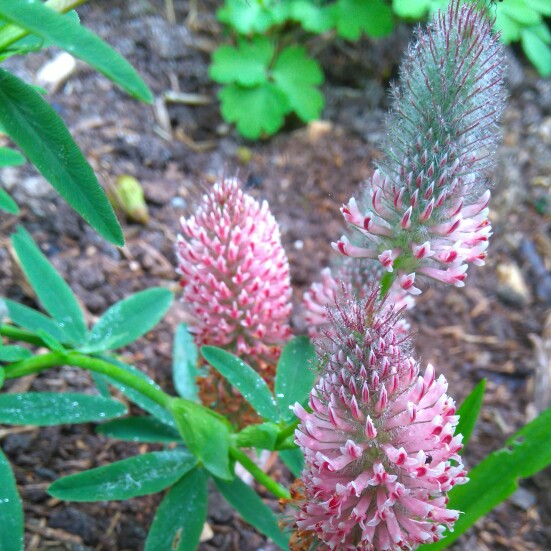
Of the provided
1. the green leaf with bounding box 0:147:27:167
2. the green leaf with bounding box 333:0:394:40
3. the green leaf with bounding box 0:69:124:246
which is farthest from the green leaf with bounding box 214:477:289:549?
the green leaf with bounding box 333:0:394:40

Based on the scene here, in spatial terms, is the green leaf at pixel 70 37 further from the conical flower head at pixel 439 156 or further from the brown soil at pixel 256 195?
the brown soil at pixel 256 195

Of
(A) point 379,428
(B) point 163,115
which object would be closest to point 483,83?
(A) point 379,428

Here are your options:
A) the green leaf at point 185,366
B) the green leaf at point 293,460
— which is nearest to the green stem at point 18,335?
the green leaf at point 185,366

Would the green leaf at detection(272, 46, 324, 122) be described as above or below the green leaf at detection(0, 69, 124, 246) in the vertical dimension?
above

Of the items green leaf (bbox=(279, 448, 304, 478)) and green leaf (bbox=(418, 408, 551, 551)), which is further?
green leaf (bbox=(279, 448, 304, 478))

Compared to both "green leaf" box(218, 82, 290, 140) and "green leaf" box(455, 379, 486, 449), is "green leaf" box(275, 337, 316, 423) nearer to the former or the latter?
"green leaf" box(455, 379, 486, 449)

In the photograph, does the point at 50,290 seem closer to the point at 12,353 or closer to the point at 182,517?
the point at 12,353
